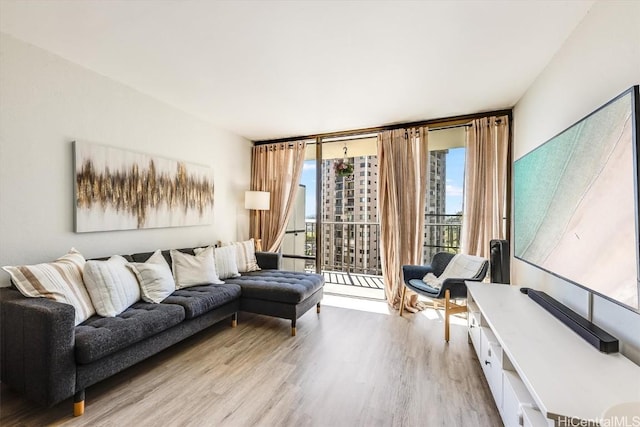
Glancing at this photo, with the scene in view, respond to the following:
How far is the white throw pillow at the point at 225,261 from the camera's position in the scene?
319cm

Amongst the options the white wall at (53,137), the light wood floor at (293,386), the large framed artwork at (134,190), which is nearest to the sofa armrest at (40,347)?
the light wood floor at (293,386)

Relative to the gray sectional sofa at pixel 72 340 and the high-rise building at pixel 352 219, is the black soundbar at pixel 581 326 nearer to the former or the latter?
the gray sectional sofa at pixel 72 340

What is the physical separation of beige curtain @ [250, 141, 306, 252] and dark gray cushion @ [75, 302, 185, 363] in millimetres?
2255

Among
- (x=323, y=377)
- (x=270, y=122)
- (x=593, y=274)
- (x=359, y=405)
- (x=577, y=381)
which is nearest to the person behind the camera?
(x=577, y=381)

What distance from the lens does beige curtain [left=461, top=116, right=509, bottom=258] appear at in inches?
125

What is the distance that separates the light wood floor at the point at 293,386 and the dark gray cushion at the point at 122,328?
36 centimetres

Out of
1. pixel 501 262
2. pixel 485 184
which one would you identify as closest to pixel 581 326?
pixel 501 262

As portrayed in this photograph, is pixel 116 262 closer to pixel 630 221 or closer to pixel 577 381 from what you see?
pixel 577 381

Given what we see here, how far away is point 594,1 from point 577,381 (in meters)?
2.04

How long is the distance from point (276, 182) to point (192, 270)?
6.69 ft

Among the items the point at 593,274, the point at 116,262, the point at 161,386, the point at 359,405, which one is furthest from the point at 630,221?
the point at 116,262

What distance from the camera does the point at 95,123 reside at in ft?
8.20

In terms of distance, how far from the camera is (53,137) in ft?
7.29

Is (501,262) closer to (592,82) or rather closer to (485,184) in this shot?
(485,184)
